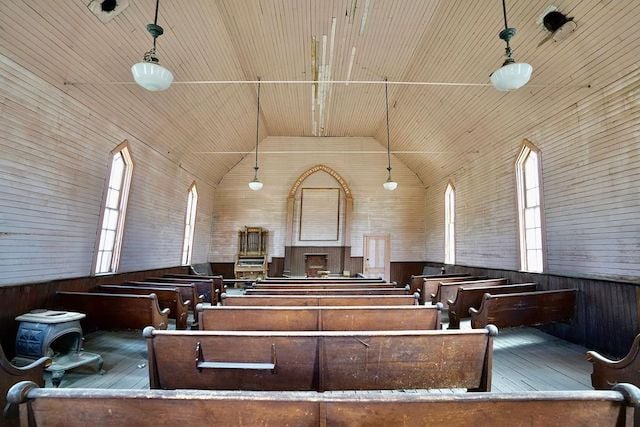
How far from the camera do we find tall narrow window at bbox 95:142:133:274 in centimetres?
537

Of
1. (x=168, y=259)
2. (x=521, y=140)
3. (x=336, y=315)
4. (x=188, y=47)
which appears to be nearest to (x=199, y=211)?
(x=168, y=259)

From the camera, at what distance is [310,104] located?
8828mm

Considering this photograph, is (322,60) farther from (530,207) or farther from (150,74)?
(530,207)

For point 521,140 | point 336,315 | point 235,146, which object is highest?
point 235,146

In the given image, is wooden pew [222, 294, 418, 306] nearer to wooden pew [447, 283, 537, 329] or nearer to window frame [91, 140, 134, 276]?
wooden pew [447, 283, 537, 329]

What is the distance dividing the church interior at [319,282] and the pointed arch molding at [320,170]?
2.57 meters

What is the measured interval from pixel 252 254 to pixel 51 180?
6558mm

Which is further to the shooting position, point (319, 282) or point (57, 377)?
point (319, 282)

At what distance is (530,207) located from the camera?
5688mm

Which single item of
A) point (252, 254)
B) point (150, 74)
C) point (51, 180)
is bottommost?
point (252, 254)

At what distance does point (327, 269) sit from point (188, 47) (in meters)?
7.71

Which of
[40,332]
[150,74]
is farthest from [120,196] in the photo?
[150,74]

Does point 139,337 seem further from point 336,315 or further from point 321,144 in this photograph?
point 321,144

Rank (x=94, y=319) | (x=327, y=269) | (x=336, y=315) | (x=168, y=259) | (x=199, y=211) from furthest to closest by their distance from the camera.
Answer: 1. (x=327, y=269)
2. (x=199, y=211)
3. (x=168, y=259)
4. (x=94, y=319)
5. (x=336, y=315)
